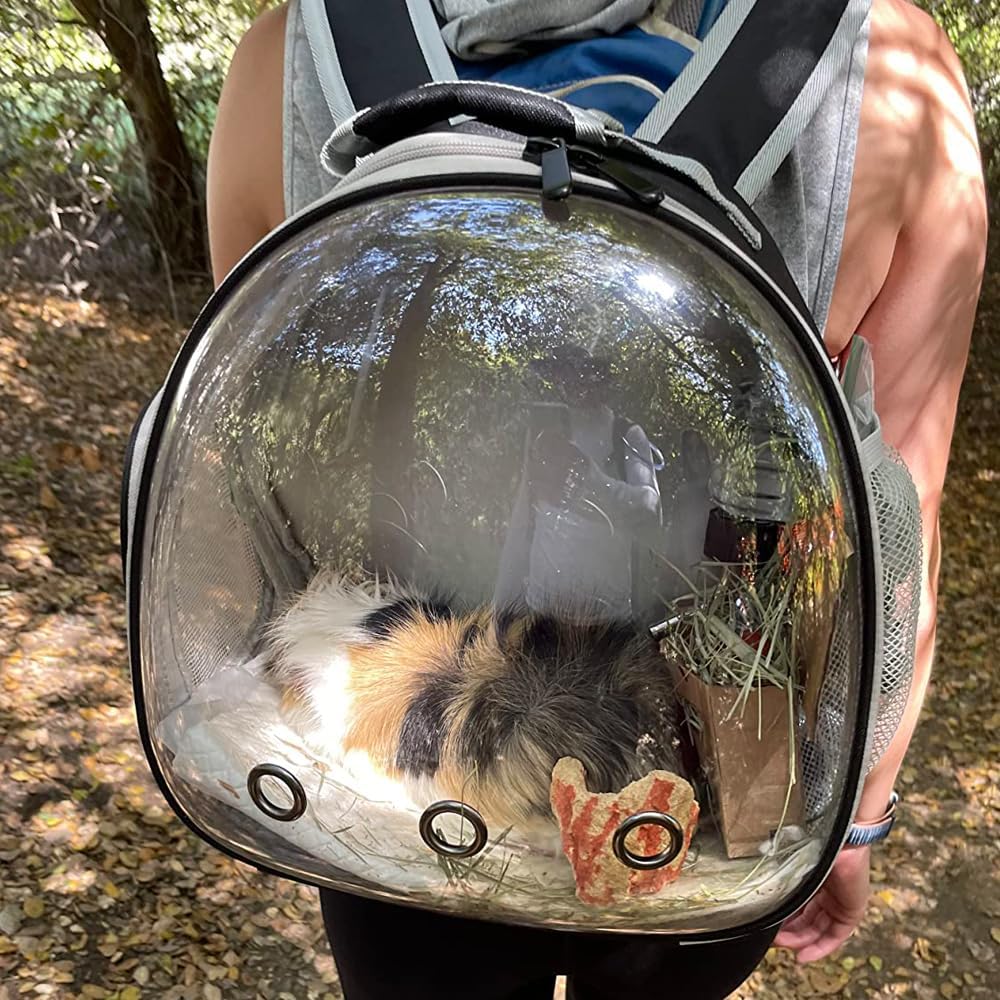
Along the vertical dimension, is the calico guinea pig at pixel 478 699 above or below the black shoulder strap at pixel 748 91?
below

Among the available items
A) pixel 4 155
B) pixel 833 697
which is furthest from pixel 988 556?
pixel 4 155

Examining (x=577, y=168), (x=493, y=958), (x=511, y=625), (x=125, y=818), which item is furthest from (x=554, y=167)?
(x=125, y=818)

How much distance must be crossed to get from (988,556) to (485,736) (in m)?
3.31

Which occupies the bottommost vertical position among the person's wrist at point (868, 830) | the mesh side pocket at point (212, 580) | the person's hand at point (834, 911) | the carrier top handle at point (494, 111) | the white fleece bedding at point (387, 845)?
the person's hand at point (834, 911)

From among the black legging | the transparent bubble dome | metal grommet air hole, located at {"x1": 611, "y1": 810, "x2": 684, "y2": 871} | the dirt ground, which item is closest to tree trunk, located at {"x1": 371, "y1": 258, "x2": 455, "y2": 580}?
the transparent bubble dome

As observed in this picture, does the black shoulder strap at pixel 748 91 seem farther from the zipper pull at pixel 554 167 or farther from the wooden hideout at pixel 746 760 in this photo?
the wooden hideout at pixel 746 760

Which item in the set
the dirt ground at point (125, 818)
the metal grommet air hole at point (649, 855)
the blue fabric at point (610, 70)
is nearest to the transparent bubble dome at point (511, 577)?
the metal grommet air hole at point (649, 855)

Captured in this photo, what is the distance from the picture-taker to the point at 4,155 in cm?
313

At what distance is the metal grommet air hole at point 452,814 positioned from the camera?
→ 57 cm

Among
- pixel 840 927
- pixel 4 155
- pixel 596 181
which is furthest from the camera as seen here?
pixel 4 155

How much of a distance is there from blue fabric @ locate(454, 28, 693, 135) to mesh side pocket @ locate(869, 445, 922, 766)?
0.28 metres

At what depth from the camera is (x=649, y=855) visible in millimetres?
560

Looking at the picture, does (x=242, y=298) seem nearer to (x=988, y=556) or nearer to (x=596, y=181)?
(x=596, y=181)

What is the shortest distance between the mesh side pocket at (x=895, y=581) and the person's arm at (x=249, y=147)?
485 mm
